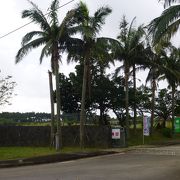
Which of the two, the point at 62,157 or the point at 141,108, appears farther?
the point at 141,108

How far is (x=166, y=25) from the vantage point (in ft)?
68.4

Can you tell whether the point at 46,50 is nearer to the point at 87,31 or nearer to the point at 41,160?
the point at 87,31

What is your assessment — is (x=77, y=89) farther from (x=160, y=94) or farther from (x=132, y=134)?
(x=160, y=94)

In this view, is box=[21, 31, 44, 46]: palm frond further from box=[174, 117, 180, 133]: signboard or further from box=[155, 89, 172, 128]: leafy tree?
box=[155, 89, 172, 128]: leafy tree

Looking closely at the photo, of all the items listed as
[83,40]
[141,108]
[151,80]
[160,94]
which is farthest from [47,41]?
[160,94]

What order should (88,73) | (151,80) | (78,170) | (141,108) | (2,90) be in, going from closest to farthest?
(78,170)
(88,73)
(2,90)
(151,80)
(141,108)

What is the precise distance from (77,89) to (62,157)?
2214 centimetres

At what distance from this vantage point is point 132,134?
156ft

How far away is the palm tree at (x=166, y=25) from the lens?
68.1ft

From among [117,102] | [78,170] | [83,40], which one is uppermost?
[83,40]

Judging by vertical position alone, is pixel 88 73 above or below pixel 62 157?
above

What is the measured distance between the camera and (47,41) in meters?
32.9

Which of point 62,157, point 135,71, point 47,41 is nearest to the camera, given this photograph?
point 62,157

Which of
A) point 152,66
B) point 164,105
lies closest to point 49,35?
point 152,66
